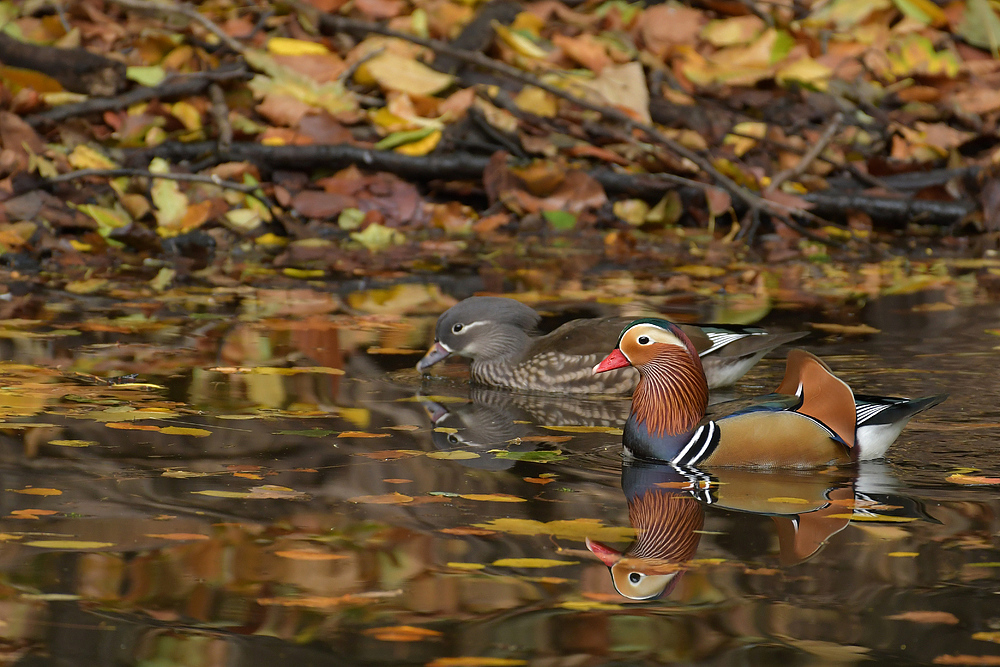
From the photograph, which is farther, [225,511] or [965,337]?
[965,337]

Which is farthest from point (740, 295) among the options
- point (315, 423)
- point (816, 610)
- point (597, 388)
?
point (816, 610)

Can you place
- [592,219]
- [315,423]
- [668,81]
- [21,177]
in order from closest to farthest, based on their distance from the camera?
[315,423] → [21,177] → [592,219] → [668,81]

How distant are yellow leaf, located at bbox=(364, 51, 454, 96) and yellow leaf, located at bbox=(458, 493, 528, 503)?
24.9 feet

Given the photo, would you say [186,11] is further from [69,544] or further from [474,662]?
[474,662]

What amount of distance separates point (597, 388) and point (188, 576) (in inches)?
113

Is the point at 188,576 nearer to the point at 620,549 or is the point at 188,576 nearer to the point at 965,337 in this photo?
the point at 620,549

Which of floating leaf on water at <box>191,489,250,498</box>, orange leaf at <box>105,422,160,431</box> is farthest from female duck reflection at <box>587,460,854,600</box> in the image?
orange leaf at <box>105,422,160,431</box>

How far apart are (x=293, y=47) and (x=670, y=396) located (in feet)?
26.2

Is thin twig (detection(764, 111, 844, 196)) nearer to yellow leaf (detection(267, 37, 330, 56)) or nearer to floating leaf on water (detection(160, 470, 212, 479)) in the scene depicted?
yellow leaf (detection(267, 37, 330, 56))

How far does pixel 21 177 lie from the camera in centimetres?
955

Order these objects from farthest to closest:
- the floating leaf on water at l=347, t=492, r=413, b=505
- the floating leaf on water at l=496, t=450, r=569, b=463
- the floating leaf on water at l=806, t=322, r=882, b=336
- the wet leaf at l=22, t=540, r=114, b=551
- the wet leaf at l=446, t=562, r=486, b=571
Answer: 1. the floating leaf on water at l=806, t=322, r=882, b=336
2. the floating leaf on water at l=496, t=450, r=569, b=463
3. the floating leaf on water at l=347, t=492, r=413, b=505
4. the wet leaf at l=22, t=540, r=114, b=551
5. the wet leaf at l=446, t=562, r=486, b=571

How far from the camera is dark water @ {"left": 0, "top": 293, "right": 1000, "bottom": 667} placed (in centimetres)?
298

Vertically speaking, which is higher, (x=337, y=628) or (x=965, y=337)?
(x=965, y=337)

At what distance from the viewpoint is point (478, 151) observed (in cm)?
1086
